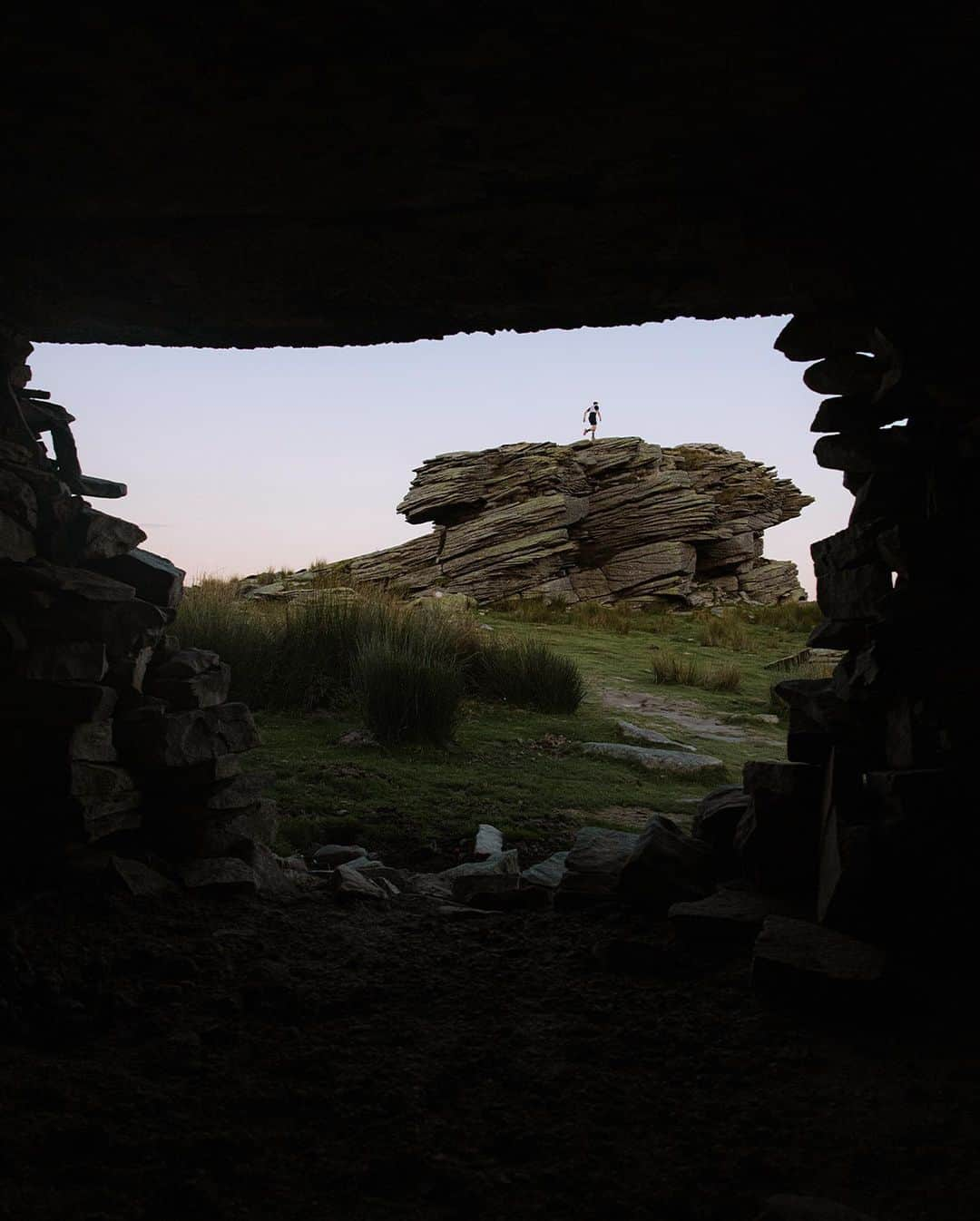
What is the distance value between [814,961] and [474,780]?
3651 mm

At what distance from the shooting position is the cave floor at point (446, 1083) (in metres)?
1.70

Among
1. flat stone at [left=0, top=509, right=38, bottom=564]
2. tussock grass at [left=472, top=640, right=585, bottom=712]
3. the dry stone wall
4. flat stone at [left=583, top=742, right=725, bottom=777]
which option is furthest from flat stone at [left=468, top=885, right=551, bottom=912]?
tussock grass at [left=472, top=640, right=585, bottom=712]

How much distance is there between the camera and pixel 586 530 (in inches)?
1128

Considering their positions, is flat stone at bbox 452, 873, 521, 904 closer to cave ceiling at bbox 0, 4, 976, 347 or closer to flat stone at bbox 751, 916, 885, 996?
flat stone at bbox 751, 916, 885, 996

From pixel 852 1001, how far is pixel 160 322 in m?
3.36

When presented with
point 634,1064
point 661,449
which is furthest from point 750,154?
point 661,449

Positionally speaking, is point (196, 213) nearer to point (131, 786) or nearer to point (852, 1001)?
point (131, 786)

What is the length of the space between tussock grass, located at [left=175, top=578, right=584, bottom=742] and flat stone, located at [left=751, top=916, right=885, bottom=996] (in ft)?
15.0

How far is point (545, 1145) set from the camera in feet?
6.12

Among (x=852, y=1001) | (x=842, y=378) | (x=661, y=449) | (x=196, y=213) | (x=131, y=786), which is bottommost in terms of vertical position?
(x=852, y=1001)

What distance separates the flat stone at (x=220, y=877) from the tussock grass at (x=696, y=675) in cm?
861

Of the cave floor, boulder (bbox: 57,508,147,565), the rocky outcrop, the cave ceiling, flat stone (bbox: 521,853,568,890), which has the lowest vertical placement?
the cave floor

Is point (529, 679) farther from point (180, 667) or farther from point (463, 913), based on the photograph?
point (463, 913)

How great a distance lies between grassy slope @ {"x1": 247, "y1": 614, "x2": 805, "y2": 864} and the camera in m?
4.89
